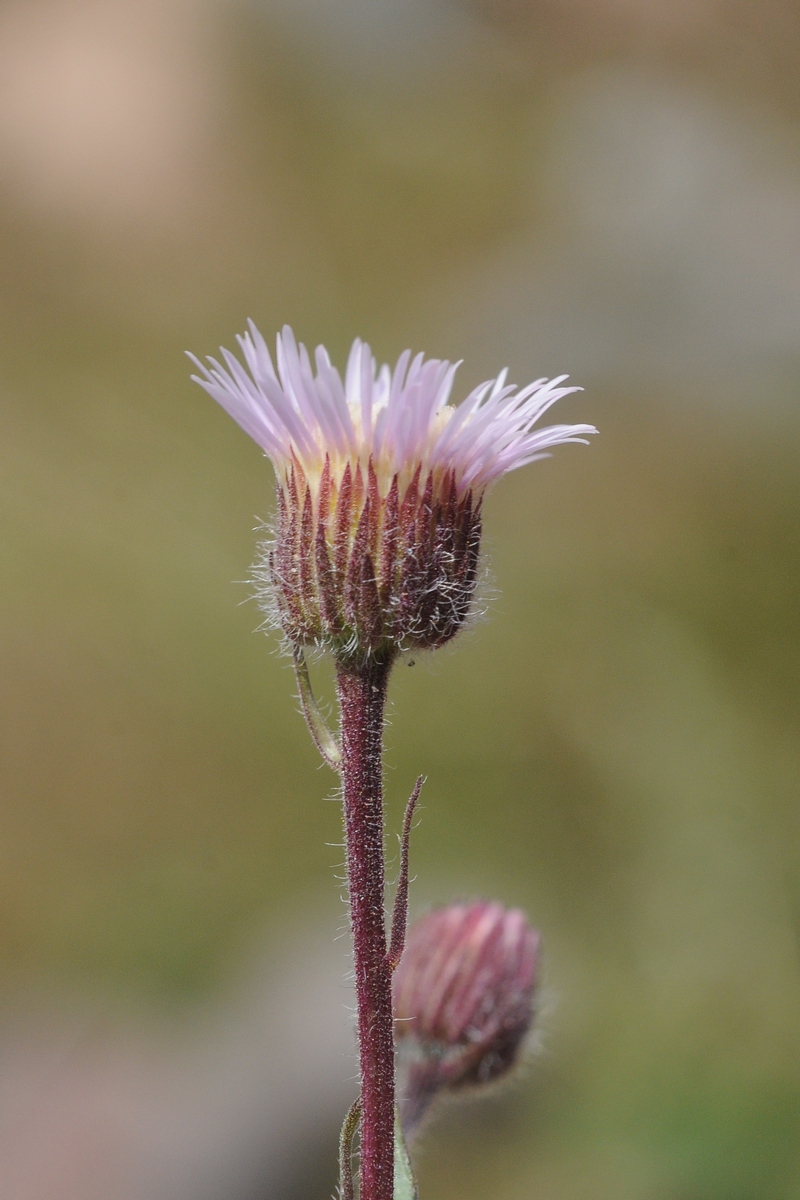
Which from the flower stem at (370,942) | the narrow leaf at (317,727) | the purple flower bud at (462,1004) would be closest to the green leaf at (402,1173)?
the flower stem at (370,942)

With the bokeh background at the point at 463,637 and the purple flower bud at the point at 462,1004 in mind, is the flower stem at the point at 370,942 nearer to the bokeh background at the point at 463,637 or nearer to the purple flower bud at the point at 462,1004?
the bokeh background at the point at 463,637

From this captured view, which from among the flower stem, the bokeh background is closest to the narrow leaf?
the flower stem

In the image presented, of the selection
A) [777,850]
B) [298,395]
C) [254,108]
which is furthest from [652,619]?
[254,108]

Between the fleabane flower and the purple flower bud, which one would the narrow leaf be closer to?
the fleabane flower

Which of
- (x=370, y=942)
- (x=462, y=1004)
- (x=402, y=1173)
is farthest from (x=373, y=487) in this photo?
(x=462, y=1004)

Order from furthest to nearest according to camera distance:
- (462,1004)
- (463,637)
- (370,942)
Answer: (462,1004)
(463,637)
(370,942)

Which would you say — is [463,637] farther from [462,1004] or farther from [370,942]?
[462,1004]

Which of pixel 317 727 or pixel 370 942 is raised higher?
pixel 317 727
